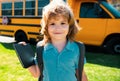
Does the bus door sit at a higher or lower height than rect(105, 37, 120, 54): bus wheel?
higher

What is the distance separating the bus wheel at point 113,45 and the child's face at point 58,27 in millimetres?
7310

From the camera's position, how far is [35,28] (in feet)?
38.0

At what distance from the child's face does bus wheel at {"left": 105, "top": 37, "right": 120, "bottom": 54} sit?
731cm

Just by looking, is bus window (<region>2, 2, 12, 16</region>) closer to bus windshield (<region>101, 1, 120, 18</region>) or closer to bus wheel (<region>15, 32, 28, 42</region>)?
bus wheel (<region>15, 32, 28, 42</region>)

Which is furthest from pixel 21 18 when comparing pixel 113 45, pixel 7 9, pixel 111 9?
pixel 113 45

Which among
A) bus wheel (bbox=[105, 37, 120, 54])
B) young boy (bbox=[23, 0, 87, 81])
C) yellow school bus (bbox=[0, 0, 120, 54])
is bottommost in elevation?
bus wheel (bbox=[105, 37, 120, 54])

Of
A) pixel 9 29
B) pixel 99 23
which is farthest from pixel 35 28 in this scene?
pixel 99 23

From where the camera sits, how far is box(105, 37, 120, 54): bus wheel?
976 cm

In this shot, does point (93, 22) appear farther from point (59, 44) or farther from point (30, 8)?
point (59, 44)

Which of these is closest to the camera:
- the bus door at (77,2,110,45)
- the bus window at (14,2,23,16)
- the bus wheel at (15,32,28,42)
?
the bus door at (77,2,110,45)

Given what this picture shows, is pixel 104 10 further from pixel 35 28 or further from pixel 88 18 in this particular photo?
pixel 35 28

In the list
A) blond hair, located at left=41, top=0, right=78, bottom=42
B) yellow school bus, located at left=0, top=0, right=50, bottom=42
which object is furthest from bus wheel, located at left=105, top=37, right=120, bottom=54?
blond hair, located at left=41, top=0, right=78, bottom=42

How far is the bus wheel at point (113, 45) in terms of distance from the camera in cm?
976

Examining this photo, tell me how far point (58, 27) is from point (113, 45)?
7467mm
